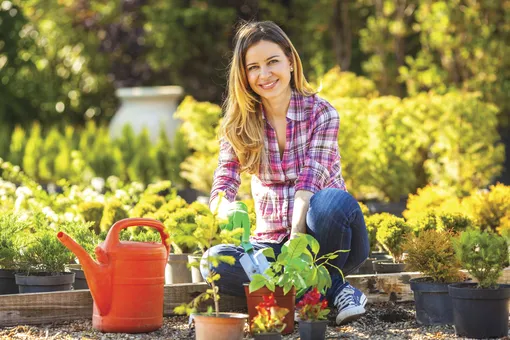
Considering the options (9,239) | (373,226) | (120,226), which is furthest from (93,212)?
(120,226)

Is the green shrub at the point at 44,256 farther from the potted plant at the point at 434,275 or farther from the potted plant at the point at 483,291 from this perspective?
the potted plant at the point at 483,291

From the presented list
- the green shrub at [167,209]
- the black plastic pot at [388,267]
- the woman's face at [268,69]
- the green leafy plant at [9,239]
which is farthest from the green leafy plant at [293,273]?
the green shrub at [167,209]

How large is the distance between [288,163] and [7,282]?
3.94 feet

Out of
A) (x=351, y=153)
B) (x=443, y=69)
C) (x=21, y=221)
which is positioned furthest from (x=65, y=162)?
(x=21, y=221)

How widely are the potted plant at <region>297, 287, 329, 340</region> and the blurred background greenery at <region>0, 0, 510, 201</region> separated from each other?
3.21 m

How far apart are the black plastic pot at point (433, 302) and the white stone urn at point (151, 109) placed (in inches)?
270

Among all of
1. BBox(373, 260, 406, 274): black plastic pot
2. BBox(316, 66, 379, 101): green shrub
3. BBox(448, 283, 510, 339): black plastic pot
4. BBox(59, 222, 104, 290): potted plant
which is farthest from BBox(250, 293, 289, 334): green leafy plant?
BBox(316, 66, 379, 101): green shrub

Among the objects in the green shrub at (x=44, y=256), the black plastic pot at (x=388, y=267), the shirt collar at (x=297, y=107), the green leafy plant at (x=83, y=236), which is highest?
the shirt collar at (x=297, y=107)

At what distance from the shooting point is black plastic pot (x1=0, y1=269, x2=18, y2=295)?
11.9ft

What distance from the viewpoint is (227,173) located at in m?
3.47

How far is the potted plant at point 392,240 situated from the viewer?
Answer: 3.88 meters

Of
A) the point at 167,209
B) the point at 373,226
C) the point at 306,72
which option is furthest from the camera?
the point at 306,72

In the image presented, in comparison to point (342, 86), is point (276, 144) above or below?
below

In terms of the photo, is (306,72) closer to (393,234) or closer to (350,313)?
(393,234)
